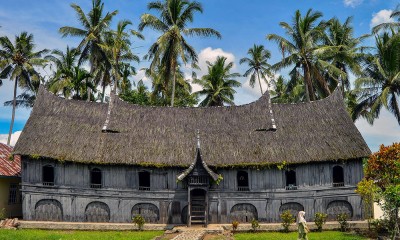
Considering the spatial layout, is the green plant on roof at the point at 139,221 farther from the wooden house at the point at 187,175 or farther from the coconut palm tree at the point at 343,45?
the coconut palm tree at the point at 343,45

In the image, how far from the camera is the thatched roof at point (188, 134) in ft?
90.7

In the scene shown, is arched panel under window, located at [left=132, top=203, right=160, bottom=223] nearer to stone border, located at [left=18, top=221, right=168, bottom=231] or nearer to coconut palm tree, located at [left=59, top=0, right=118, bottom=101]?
stone border, located at [left=18, top=221, right=168, bottom=231]

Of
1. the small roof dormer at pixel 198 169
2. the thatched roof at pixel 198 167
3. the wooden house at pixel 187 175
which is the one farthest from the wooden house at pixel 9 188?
the small roof dormer at pixel 198 169

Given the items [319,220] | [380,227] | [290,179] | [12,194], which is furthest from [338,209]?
[12,194]

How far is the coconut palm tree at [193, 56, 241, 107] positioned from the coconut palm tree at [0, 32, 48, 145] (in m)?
18.8

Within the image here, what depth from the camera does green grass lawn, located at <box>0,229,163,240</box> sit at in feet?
70.4

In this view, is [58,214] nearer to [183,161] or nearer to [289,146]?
[183,161]

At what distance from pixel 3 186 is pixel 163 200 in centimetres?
1195

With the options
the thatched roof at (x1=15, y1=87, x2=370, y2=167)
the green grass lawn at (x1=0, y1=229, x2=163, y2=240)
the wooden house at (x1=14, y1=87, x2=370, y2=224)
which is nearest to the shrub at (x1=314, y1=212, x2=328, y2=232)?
the wooden house at (x1=14, y1=87, x2=370, y2=224)

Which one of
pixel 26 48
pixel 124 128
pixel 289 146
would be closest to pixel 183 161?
pixel 124 128

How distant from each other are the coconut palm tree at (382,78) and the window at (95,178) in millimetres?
22070

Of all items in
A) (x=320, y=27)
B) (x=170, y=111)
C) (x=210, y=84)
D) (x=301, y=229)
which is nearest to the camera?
(x=301, y=229)

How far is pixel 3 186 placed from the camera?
29938 millimetres

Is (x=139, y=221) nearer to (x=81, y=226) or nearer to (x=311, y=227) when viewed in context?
(x=81, y=226)
